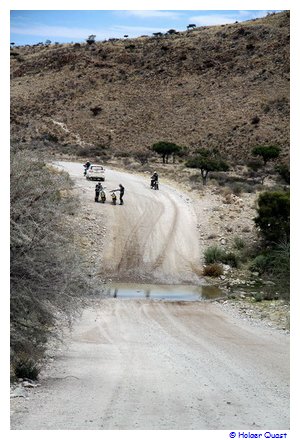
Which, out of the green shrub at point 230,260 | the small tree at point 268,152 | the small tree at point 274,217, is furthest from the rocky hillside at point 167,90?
the green shrub at point 230,260

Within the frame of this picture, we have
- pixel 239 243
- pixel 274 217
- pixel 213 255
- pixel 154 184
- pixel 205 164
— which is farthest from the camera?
pixel 205 164

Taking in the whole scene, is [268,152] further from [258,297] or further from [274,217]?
[258,297]

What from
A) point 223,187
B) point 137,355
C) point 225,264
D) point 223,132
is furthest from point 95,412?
point 223,132

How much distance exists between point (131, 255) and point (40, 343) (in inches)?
689

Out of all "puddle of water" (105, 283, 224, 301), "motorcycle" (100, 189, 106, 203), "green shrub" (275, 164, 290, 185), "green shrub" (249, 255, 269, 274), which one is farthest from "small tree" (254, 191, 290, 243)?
"green shrub" (275, 164, 290, 185)

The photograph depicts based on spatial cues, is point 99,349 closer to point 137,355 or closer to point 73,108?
point 137,355

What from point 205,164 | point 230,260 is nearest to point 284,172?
point 205,164

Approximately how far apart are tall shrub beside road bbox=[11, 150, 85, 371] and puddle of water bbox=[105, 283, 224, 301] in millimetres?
11651

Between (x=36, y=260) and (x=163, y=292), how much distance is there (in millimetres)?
14318

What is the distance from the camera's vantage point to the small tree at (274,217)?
102 ft

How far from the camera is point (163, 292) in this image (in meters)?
25.0

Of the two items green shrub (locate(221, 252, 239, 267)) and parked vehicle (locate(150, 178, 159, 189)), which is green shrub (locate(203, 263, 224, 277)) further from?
parked vehicle (locate(150, 178, 159, 189))

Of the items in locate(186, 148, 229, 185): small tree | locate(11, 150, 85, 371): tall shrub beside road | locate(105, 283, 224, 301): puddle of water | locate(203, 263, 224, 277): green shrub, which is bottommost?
locate(105, 283, 224, 301): puddle of water

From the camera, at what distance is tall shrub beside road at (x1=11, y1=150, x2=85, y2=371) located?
1067 cm
